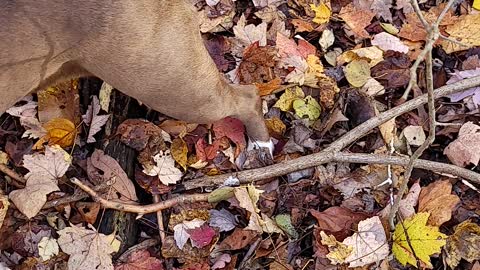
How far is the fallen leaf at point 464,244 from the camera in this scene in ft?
9.62

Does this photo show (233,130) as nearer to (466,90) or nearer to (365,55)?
(365,55)

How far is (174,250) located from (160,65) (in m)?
0.98

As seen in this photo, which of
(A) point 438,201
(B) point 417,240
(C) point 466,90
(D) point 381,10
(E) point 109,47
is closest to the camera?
(E) point 109,47

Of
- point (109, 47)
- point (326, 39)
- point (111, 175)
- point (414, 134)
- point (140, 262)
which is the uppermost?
point (109, 47)

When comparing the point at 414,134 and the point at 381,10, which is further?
the point at 381,10

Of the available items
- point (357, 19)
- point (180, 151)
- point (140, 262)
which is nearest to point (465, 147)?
point (357, 19)

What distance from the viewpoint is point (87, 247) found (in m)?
2.99

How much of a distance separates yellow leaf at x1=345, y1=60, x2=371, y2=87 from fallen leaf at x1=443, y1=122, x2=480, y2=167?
512mm

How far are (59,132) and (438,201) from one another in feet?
5.76

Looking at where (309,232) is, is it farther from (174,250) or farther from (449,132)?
(449,132)

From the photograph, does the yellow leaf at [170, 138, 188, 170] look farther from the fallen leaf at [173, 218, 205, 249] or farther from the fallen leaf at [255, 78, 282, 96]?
the fallen leaf at [255, 78, 282, 96]

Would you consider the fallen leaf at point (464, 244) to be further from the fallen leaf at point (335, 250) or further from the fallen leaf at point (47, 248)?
the fallen leaf at point (47, 248)

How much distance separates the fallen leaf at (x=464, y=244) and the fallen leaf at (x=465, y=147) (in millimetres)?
286

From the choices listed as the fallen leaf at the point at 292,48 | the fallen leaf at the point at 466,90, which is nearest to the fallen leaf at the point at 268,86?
the fallen leaf at the point at 292,48
